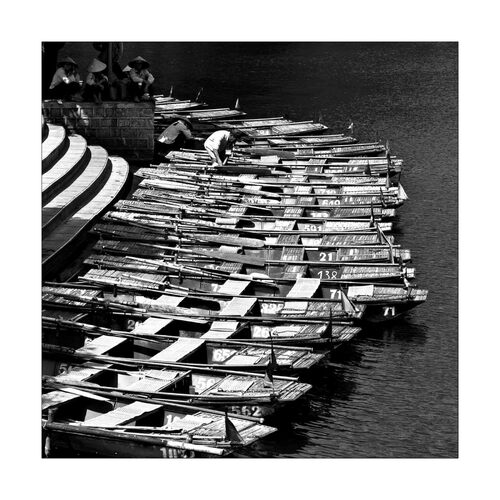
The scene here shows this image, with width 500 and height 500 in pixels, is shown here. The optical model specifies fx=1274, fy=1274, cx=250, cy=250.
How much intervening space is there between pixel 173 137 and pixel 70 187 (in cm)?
1040

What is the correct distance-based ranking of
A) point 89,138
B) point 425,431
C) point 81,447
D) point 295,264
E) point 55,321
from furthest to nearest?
point 89,138 < point 295,264 < point 55,321 < point 425,431 < point 81,447

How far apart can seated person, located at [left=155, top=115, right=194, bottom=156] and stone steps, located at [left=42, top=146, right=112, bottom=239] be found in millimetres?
4385

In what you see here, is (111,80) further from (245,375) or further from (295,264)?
(245,375)

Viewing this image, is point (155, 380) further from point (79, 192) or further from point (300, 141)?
point (300, 141)

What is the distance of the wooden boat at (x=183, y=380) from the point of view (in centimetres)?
2212

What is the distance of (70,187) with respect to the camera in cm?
3394

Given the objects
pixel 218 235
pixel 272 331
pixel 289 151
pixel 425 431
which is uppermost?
pixel 289 151

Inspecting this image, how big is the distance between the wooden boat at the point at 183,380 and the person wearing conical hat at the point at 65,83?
57.9ft

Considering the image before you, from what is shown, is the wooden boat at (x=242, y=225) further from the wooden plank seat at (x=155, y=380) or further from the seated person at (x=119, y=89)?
the seated person at (x=119, y=89)

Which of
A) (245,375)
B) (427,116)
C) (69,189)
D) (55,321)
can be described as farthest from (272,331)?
(427,116)

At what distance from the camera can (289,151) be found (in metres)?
43.2

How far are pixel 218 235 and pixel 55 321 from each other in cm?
725

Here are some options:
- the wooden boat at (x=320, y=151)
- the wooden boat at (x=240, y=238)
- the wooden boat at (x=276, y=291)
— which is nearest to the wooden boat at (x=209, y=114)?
the wooden boat at (x=320, y=151)

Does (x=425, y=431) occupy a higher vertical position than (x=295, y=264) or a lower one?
lower
